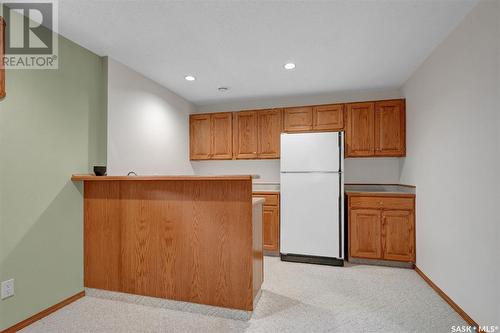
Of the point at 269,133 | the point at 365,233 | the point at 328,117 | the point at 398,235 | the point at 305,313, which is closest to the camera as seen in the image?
the point at 305,313

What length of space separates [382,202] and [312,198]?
0.90 metres

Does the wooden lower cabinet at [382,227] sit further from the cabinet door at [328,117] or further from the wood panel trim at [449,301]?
the cabinet door at [328,117]

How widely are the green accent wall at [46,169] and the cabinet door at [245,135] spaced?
6.71 ft

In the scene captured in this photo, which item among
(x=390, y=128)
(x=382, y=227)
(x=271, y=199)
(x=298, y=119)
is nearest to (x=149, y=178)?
(x=271, y=199)

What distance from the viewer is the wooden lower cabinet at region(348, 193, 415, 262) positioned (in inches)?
126

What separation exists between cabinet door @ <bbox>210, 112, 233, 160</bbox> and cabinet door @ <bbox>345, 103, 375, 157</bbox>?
1.85 m

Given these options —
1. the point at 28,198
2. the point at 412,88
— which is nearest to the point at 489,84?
the point at 412,88

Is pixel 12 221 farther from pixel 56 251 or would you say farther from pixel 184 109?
pixel 184 109

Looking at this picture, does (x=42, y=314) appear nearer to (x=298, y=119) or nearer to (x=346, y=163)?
(x=298, y=119)

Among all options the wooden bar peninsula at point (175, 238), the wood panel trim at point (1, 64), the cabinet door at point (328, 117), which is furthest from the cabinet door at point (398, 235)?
the wood panel trim at point (1, 64)

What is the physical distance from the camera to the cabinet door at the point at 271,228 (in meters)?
3.72

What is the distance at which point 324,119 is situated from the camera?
12.6 ft

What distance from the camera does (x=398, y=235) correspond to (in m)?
3.25

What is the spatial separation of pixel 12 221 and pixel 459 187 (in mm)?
3561
